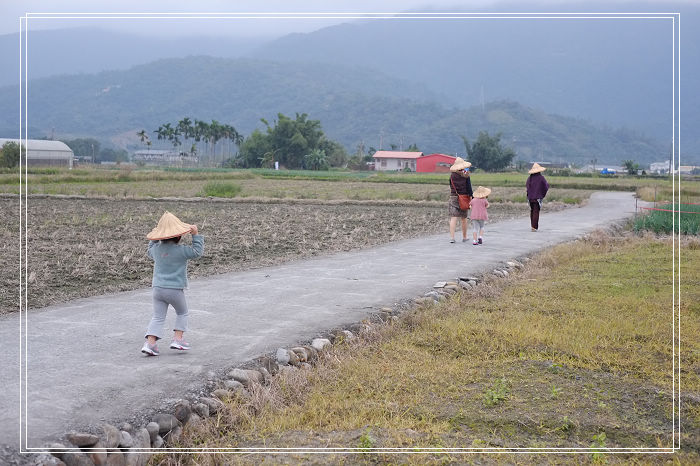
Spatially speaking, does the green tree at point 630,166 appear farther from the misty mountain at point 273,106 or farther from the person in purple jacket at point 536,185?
the person in purple jacket at point 536,185

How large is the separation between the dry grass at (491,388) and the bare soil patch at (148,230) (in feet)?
12.8

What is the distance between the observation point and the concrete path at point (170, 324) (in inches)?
167

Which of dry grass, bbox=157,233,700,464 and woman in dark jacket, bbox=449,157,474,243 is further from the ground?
woman in dark jacket, bbox=449,157,474,243

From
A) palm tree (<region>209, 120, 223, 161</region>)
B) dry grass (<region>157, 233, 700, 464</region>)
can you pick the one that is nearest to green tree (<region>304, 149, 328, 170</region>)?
palm tree (<region>209, 120, 223, 161</region>)

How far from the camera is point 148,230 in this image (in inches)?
Result: 658

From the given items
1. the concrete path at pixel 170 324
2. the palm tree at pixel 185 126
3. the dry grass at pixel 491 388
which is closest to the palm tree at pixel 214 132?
the palm tree at pixel 185 126

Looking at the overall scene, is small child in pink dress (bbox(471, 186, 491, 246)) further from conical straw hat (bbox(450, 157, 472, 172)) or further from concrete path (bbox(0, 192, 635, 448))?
concrete path (bbox(0, 192, 635, 448))

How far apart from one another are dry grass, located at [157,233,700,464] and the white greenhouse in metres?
39.8

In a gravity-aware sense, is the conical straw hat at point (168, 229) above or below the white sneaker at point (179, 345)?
above

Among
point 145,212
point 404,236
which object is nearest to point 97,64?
point 145,212

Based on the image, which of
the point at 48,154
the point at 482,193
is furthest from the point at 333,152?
the point at 482,193

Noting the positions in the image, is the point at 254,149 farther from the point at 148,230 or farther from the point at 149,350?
the point at 149,350

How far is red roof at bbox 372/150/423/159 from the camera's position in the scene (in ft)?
198

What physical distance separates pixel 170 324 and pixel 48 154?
133 ft
